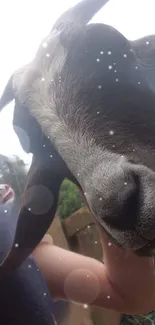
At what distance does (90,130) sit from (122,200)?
0.14 meters

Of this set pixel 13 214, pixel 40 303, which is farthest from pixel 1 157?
pixel 40 303

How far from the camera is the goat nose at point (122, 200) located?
0.33 metres

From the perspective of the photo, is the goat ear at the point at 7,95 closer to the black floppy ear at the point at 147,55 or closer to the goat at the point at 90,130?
the goat at the point at 90,130

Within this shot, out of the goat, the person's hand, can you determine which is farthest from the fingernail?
the goat

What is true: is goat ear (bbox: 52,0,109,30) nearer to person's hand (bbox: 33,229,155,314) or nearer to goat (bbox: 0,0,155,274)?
goat (bbox: 0,0,155,274)

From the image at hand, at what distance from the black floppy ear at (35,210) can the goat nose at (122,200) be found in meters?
0.13

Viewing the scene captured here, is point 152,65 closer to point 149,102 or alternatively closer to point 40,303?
point 149,102

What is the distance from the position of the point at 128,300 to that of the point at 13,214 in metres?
0.16

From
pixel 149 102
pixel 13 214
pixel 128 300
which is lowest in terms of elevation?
pixel 128 300

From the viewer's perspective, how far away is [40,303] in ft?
1.63

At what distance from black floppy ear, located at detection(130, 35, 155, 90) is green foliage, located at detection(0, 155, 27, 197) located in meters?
0.19

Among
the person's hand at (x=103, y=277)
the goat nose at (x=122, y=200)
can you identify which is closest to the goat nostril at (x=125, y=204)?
the goat nose at (x=122, y=200)

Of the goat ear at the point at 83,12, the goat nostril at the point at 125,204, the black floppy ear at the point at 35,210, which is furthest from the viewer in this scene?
the goat ear at the point at 83,12

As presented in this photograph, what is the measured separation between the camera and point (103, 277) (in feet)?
1.78
